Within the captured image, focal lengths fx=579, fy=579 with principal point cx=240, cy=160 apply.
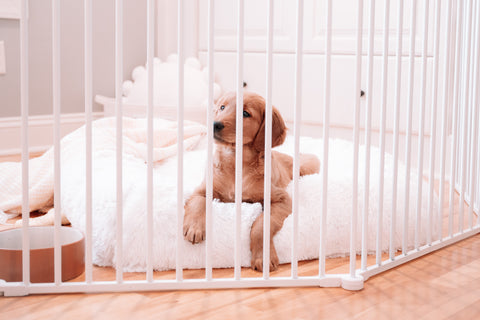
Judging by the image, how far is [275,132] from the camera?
62.1 inches

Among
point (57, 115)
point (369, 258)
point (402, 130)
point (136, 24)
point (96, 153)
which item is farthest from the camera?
point (136, 24)

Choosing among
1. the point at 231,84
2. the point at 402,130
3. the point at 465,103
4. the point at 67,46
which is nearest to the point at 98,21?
the point at 67,46

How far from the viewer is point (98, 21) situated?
340cm

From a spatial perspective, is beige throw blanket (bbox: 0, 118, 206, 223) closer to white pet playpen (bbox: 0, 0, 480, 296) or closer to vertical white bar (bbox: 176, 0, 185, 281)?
white pet playpen (bbox: 0, 0, 480, 296)

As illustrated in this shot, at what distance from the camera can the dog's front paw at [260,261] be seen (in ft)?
4.81

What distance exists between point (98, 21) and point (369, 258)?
240 centimetres

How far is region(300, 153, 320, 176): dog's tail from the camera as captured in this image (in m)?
1.94

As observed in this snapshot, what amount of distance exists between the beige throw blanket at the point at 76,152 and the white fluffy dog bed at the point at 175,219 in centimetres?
13

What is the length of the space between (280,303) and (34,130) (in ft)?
7.75

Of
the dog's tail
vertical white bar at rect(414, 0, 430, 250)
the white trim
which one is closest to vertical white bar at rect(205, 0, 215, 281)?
vertical white bar at rect(414, 0, 430, 250)

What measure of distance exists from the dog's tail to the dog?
0.24 meters

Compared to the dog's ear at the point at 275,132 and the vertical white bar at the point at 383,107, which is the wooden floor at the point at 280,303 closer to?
the vertical white bar at the point at 383,107

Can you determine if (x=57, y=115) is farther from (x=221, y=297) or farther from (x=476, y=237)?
(x=476, y=237)

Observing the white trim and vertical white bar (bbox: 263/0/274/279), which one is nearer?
vertical white bar (bbox: 263/0/274/279)
